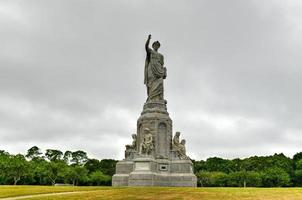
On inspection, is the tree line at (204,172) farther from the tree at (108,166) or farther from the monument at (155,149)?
the monument at (155,149)

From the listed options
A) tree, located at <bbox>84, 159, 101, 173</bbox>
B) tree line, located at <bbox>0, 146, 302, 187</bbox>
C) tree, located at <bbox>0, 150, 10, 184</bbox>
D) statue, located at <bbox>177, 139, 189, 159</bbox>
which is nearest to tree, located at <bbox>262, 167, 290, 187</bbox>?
tree line, located at <bbox>0, 146, 302, 187</bbox>

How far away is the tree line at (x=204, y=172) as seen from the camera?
71.5m

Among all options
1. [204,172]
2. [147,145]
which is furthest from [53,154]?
[147,145]

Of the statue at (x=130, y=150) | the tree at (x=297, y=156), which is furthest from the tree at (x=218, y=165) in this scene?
the statue at (x=130, y=150)

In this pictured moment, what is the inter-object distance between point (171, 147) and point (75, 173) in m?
44.5

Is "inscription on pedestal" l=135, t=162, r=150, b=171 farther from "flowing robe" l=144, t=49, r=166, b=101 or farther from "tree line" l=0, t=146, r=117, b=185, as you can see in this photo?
"tree line" l=0, t=146, r=117, b=185

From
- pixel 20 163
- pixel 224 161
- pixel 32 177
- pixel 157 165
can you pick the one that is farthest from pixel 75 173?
pixel 157 165

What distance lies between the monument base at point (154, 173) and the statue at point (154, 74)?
779cm

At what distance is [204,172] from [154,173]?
52.5 m

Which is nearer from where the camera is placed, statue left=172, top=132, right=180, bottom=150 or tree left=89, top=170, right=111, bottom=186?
statue left=172, top=132, right=180, bottom=150

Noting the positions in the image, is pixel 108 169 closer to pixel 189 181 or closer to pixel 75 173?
pixel 75 173

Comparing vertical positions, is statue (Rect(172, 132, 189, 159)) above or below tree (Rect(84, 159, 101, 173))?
below

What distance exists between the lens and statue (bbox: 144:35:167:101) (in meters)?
42.0

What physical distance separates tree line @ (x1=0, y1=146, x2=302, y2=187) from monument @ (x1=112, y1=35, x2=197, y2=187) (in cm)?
3741
